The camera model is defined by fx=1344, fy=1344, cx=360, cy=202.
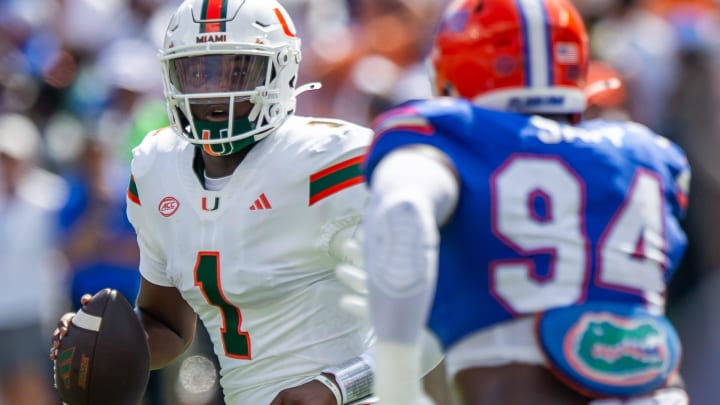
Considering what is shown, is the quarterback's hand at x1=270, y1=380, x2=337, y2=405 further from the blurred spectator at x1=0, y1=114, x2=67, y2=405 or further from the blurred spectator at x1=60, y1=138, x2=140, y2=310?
the blurred spectator at x1=0, y1=114, x2=67, y2=405

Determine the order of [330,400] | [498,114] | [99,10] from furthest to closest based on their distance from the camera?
[99,10] → [330,400] → [498,114]

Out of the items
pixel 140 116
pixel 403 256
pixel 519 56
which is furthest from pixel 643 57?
pixel 403 256

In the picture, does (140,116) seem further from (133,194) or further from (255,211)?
(255,211)

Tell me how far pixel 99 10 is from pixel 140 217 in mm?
5451

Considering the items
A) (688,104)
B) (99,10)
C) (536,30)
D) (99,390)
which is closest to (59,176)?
(99,10)

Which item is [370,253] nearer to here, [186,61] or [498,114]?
[498,114]

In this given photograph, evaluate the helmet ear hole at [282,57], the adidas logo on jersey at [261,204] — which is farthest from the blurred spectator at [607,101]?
the adidas logo on jersey at [261,204]

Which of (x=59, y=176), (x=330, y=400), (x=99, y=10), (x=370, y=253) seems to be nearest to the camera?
(x=370, y=253)

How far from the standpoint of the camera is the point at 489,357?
2.92 metres

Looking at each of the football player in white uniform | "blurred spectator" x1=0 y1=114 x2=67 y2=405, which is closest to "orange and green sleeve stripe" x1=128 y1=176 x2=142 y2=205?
the football player in white uniform

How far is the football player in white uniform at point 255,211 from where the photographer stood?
3.97 meters

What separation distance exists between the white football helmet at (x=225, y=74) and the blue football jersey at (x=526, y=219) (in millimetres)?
1133

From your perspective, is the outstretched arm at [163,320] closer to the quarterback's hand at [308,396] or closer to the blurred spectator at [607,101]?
the quarterback's hand at [308,396]

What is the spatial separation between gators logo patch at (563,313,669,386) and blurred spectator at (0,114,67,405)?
4.78m
